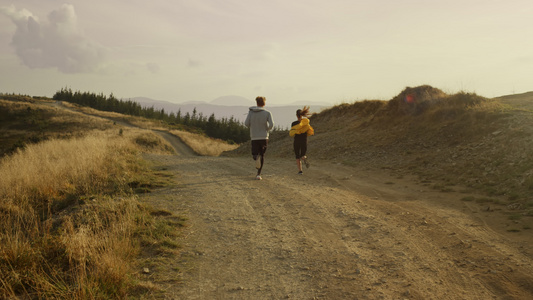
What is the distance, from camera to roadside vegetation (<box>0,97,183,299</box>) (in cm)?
356

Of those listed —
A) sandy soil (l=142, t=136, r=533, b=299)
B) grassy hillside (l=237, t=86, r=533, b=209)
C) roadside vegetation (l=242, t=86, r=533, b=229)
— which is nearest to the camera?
sandy soil (l=142, t=136, r=533, b=299)

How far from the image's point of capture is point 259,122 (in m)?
10.1

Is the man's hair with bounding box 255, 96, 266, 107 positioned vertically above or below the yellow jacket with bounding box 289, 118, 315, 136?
above

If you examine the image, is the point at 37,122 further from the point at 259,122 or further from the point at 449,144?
the point at 449,144

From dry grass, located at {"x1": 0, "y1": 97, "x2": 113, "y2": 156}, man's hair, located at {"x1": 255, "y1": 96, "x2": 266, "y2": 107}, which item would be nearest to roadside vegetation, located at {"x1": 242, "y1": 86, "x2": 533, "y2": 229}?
man's hair, located at {"x1": 255, "y1": 96, "x2": 266, "y2": 107}

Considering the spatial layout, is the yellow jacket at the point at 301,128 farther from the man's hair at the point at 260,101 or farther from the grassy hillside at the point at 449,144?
the grassy hillside at the point at 449,144

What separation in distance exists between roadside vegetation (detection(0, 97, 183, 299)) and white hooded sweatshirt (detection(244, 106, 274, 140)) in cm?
302

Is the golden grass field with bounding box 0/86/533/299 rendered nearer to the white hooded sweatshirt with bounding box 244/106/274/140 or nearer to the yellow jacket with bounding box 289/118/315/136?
the white hooded sweatshirt with bounding box 244/106/274/140

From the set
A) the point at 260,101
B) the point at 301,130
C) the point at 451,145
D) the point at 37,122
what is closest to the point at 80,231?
the point at 260,101

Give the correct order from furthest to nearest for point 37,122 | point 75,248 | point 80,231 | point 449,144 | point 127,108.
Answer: point 127,108 < point 37,122 < point 449,144 < point 80,231 < point 75,248

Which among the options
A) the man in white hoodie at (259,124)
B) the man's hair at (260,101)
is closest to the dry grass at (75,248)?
the man in white hoodie at (259,124)

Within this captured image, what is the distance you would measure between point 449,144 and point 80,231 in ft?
41.2

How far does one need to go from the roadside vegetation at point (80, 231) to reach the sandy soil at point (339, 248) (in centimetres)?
50

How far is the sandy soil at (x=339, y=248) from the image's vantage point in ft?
12.0
